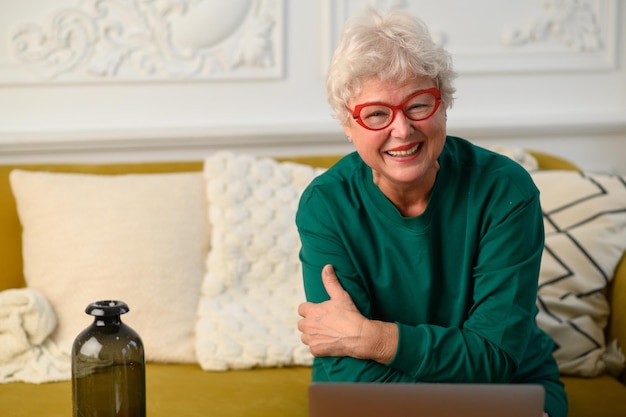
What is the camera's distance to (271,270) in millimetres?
2367

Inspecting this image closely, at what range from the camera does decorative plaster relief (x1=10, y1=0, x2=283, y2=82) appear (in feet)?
8.82

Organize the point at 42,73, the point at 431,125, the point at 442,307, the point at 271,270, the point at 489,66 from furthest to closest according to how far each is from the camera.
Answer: the point at 489,66 < the point at 42,73 < the point at 271,270 < the point at 442,307 < the point at 431,125

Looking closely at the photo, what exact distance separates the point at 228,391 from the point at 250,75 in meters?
1.12

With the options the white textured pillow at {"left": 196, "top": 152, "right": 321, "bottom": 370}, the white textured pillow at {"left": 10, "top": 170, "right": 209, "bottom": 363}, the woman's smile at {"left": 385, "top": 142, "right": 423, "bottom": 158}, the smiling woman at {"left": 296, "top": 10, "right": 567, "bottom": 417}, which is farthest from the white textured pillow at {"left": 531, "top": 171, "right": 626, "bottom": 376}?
the white textured pillow at {"left": 10, "top": 170, "right": 209, "bottom": 363}

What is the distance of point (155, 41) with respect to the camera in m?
2.74

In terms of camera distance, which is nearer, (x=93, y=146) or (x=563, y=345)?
(x=563, y=345)

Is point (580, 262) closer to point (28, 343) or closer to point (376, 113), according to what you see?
point (376, 113)

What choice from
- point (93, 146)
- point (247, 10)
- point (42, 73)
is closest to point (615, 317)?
point (247, 10)

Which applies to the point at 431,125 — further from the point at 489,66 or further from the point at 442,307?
the point at 489,66

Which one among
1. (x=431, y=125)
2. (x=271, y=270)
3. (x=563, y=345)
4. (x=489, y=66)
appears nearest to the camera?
(x=431, y=125)

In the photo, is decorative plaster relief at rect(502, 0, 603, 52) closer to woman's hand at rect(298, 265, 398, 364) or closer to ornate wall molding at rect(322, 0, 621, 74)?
ornate wall molding at rect(322, 0, 621, 74)

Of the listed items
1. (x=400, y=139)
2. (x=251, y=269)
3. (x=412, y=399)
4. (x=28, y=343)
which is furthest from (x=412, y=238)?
(x=28, y=343)

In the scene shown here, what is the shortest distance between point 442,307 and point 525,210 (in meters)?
0.27

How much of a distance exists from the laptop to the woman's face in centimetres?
57
